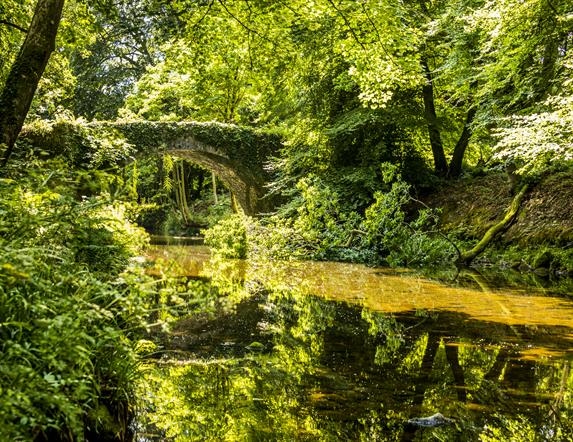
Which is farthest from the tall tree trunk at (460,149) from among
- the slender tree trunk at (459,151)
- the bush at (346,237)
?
the bush at (346,237)

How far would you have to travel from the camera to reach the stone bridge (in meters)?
18.4

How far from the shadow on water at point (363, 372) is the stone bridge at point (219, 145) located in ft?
39.9

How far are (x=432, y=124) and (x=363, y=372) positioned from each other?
508 inches

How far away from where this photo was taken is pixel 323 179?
16.2 m

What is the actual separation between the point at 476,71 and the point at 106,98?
2219 centimetres

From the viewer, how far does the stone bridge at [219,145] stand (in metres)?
18.4

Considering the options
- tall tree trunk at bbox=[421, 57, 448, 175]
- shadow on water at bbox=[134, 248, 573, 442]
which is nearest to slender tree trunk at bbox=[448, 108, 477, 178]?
tall tree trunk at bbox=[421, 57, 448, 175]

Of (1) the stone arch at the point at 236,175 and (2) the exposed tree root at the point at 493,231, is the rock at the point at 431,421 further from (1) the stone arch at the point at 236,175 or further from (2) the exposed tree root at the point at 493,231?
(1) the stone arch at the point at 236,175

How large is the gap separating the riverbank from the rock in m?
9.16

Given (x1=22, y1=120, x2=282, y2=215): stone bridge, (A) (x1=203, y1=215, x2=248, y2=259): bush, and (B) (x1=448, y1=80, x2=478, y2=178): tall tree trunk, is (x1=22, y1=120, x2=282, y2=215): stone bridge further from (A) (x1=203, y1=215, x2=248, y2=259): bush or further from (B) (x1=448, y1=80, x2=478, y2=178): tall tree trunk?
(B) (x1=448, y1=80, x2=478, y2=178): tall tree trunk

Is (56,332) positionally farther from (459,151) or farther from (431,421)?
(459,151)

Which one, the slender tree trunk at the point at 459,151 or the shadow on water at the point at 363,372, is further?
the slender tree trunk at the point at 459,151

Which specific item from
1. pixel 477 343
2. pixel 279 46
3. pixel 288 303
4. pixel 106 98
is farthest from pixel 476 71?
pixel 106 98

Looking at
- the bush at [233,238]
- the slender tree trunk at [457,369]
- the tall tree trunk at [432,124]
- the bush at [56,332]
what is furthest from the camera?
the tall tree trunk at [432,124]
